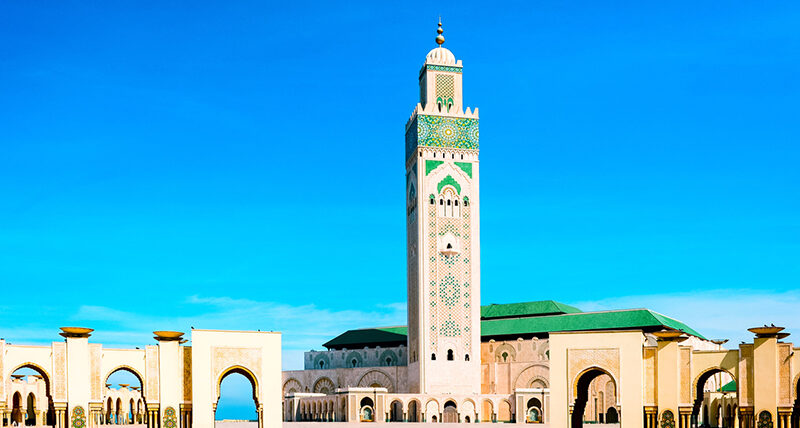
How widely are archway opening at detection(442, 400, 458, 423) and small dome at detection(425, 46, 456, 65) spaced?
16287mm

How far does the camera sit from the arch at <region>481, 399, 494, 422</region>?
4531cm

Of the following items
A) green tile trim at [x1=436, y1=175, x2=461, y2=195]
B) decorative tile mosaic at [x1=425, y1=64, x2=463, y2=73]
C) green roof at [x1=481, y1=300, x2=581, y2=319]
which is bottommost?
green roof at [x1=481, y1=300, x2=581, y2=319]

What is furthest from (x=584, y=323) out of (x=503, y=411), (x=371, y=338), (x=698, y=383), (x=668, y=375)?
(x=668, y=375)

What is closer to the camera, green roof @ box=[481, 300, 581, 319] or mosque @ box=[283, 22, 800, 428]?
mosque @ box=[283, 22, 800, 428]

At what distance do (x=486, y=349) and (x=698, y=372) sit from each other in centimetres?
2614

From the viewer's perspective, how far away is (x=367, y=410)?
44625 mm

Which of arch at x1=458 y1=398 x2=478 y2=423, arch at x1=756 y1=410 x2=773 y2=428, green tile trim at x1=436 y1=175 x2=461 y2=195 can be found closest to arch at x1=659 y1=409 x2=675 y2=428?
arch at x1=756 y1=410 x2=773 y2=428

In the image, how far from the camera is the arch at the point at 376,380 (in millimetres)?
49625

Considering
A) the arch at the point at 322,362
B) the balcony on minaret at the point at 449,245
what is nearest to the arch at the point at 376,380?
the arch at the point at 322,362

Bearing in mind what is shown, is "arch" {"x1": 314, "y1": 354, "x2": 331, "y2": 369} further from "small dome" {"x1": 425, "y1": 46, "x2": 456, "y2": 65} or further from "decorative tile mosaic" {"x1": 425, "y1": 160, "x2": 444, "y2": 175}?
"small dome" {"x1": 425, "y1": 46, "x2": 456, "y2": 65}

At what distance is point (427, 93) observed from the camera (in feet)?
159

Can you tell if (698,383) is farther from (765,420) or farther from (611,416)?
(611,416)

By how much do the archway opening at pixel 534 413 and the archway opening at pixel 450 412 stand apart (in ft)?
11.3

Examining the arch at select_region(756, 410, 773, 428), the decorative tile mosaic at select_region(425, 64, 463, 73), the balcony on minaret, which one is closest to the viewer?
the arch at select_region(756, 410, 773, 428)
